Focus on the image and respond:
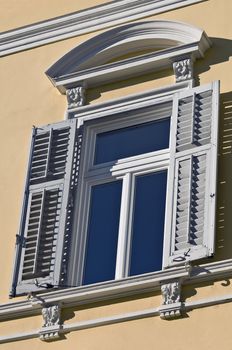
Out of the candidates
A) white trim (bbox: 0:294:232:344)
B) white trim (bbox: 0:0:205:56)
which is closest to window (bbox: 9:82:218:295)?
white trim (bbox: 0:294:232:344)

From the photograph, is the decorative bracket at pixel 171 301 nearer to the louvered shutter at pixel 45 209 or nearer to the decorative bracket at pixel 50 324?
the decorative bracket at pixel 50 324

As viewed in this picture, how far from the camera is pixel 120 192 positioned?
36.0 ft

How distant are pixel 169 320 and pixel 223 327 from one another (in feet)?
1.43

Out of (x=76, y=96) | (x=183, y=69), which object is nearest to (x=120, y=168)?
(x=76, y=96)

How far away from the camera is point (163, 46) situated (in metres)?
11.5

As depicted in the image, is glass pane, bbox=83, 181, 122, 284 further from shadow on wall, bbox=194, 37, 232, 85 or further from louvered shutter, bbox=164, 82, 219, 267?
shadow on wall, bbox=194, 37, 232, 85

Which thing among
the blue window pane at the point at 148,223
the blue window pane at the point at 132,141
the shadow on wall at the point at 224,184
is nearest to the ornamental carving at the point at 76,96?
the blue window pane at the point at 132,141

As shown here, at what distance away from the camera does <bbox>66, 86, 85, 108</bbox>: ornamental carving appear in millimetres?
11500

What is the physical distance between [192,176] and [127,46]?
1.68 m

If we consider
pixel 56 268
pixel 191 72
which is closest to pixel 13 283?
pixel 56 268

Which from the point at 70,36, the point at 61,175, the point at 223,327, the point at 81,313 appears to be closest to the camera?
the point at 223,327

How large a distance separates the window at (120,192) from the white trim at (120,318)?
0.33 meters

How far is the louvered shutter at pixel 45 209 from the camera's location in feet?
34.6

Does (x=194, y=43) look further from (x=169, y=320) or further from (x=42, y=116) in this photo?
(x=169, y=320)
